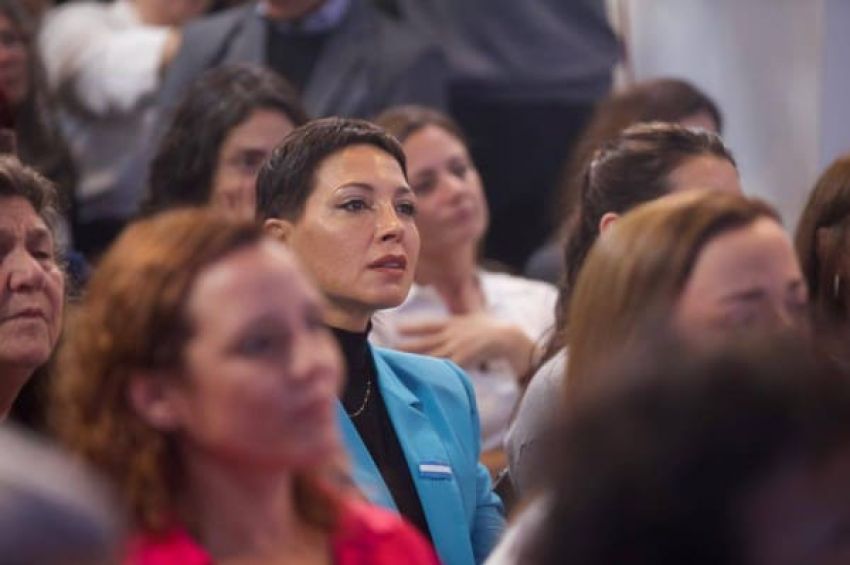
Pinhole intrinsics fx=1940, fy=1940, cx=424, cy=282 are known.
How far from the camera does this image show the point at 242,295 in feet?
5.95

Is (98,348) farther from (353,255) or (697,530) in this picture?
(353,255)

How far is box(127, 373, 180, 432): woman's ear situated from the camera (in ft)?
6.05

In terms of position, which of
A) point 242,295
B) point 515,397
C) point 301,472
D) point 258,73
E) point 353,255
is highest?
point 242,295

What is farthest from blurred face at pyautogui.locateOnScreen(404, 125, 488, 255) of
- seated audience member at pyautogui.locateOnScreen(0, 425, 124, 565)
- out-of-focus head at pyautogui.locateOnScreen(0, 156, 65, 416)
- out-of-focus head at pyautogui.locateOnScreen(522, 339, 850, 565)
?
seated audience member at pyautogui.locateOnScreen(0, 425, 124, 565)

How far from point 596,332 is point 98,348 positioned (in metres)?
0.59

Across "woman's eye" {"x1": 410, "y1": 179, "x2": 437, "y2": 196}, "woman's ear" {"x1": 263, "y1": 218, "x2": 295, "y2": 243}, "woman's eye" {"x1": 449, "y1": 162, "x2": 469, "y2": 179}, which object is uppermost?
"woman's ear" {"x1": 263, "y1": 218, "x2": 295, "y2": 243}

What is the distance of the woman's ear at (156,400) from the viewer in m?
1.84

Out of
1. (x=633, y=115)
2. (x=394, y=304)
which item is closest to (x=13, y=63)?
(x=633, y=115)

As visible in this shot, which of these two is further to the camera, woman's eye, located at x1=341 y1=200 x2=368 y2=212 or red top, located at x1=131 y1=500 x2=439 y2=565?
woman's eye, located at x1=341 y1=200 x2=368 y2=212

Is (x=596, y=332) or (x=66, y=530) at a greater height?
(x=66, y=530)

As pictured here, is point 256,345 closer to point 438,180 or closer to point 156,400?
point 156,400

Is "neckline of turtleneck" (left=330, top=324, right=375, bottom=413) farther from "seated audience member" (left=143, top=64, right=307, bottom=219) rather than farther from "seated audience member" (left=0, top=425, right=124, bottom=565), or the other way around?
"seated audience member" (left=0, top=425, right=124, bottom=565)

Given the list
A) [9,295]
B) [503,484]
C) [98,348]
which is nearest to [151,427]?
[98,348]

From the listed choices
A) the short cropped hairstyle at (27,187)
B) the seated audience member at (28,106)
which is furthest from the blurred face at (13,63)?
the short cropped hairstyle at (27,187)
